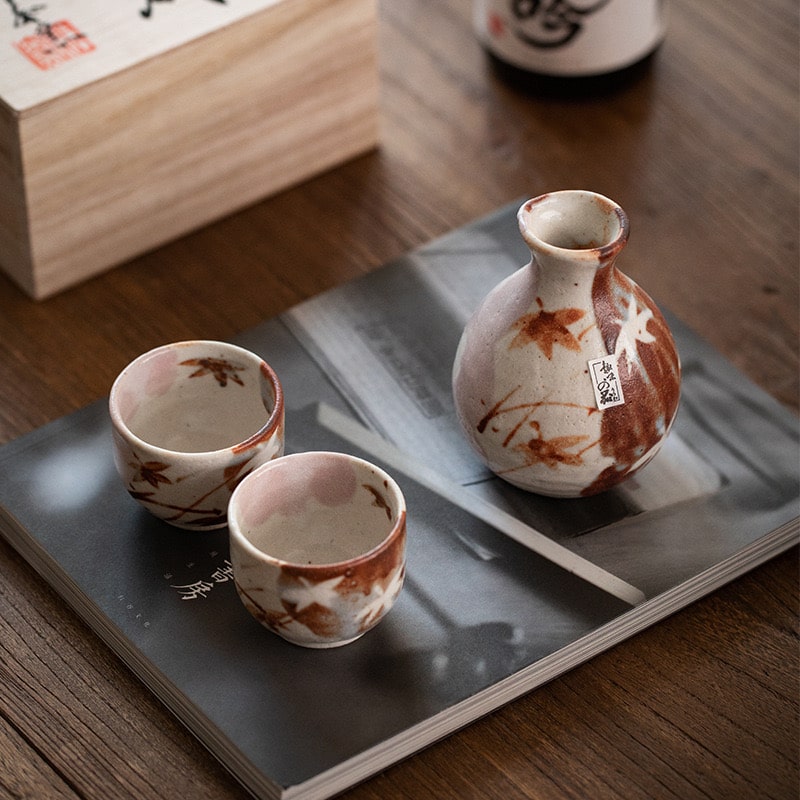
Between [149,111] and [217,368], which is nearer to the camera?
[217,368]

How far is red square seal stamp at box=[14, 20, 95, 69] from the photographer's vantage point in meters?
0.86

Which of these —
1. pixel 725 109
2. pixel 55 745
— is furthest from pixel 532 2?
pixel 55 745

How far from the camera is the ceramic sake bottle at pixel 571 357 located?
654 mm

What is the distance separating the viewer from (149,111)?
2.88 feet

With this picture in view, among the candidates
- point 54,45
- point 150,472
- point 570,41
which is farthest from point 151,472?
point 570,41

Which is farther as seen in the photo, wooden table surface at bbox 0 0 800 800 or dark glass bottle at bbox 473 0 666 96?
dark glass bottle at bbox 473 0 666 96

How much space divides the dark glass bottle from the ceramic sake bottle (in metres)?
0.38

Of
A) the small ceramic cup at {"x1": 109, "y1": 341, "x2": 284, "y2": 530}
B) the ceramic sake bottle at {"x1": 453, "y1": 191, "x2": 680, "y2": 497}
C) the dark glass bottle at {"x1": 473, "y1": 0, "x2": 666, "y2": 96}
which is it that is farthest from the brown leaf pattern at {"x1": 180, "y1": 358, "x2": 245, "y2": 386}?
the dark glass bottle at {"x1": 473, "y1": 0, "x2": 666, "y2": 96}

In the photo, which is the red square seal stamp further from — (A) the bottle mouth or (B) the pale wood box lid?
(A) the bottle mouth

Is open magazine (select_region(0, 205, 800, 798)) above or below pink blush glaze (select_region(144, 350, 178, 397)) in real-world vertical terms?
below

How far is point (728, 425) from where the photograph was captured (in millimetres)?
779

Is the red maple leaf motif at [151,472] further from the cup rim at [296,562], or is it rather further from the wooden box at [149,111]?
the wooden box at [149,111]

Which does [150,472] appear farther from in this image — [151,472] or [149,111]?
[149,111]

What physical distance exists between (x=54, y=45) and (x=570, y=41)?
38 centimetres
